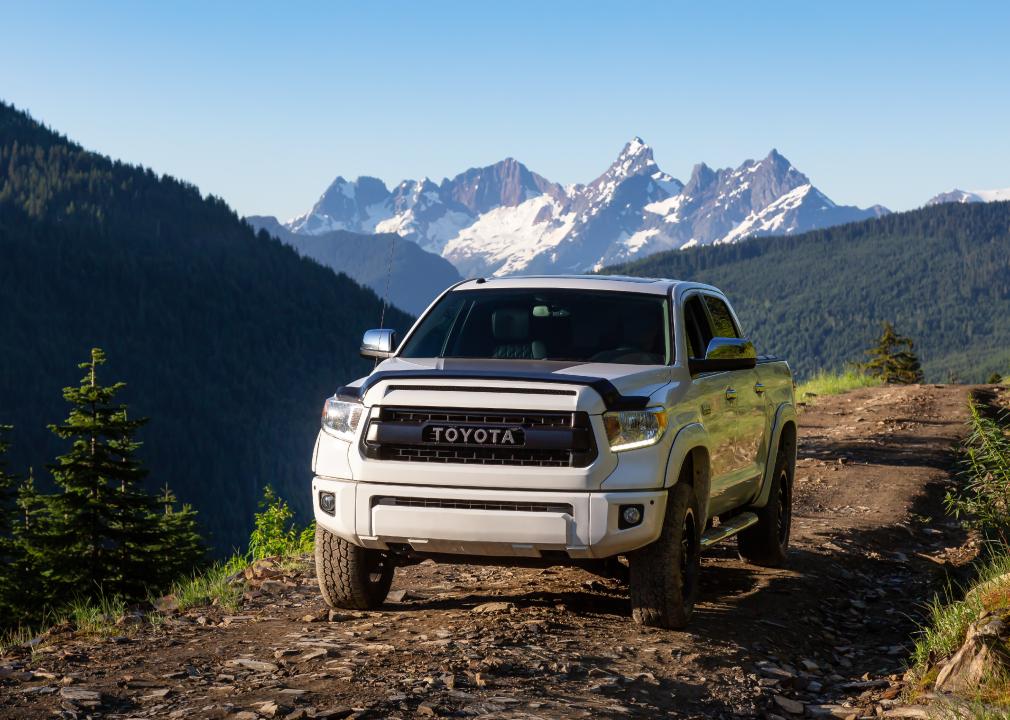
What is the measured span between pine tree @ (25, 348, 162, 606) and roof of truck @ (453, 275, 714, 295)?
2364 centimetres

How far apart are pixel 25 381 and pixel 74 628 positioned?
162 m

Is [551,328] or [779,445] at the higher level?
[551,328]

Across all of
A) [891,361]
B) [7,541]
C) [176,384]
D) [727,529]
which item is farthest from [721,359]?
[176,384]

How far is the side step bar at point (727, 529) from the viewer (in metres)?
7.31

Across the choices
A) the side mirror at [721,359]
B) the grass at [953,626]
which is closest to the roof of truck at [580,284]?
the side mirror at [721,359]

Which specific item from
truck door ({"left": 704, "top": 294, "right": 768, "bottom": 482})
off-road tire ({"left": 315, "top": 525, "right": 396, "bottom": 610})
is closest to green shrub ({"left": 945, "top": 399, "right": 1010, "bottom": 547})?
truck door ({"left": 704, "top": 294, "right": 768, "bottom": 482})

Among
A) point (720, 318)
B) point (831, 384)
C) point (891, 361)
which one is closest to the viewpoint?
point (720, 318)

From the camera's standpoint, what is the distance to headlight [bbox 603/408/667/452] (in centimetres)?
626

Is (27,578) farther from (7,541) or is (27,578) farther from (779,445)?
(779,445)

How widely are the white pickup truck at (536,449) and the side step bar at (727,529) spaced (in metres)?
0.03

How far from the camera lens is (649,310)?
7.64 metres

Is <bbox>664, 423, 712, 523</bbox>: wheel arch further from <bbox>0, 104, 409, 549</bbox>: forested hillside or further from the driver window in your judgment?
<bbox>0, 104, 409, 549</bbox>: forested hillside

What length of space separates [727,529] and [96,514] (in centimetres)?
2705

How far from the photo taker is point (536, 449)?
621 centimetres
